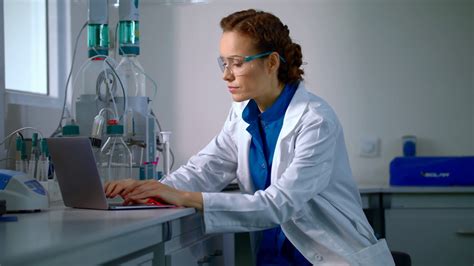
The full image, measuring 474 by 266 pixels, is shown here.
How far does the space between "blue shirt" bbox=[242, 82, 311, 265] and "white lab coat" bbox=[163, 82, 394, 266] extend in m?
0.03

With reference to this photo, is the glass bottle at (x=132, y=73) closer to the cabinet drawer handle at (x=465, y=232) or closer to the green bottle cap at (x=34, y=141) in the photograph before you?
the green bottle cap at (x=34, y=141)

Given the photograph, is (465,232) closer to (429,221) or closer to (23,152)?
(429,221)

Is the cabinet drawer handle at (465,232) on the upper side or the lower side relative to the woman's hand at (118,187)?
lower

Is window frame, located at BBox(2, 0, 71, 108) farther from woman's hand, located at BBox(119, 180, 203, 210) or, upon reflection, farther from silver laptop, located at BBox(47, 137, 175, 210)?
woman's hand, located at BBox(119, 180, 203, 210)

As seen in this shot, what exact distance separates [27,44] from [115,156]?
90 cm

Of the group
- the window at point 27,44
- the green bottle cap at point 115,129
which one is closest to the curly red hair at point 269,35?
the green bottle cap at point 115,129

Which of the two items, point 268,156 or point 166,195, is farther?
point 268,156

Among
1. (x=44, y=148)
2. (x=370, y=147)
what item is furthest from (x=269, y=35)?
(x=370, y=147)

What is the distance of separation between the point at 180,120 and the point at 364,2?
3.80 ft

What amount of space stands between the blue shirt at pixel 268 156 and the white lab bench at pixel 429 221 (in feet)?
3.56

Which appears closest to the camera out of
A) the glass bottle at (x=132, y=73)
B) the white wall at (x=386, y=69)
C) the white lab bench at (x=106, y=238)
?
the white lab bench at (x=106, y=238)

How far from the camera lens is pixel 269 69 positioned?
2023 millimetres

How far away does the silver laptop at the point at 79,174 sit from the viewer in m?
1.62

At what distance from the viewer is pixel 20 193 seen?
1.67 m
